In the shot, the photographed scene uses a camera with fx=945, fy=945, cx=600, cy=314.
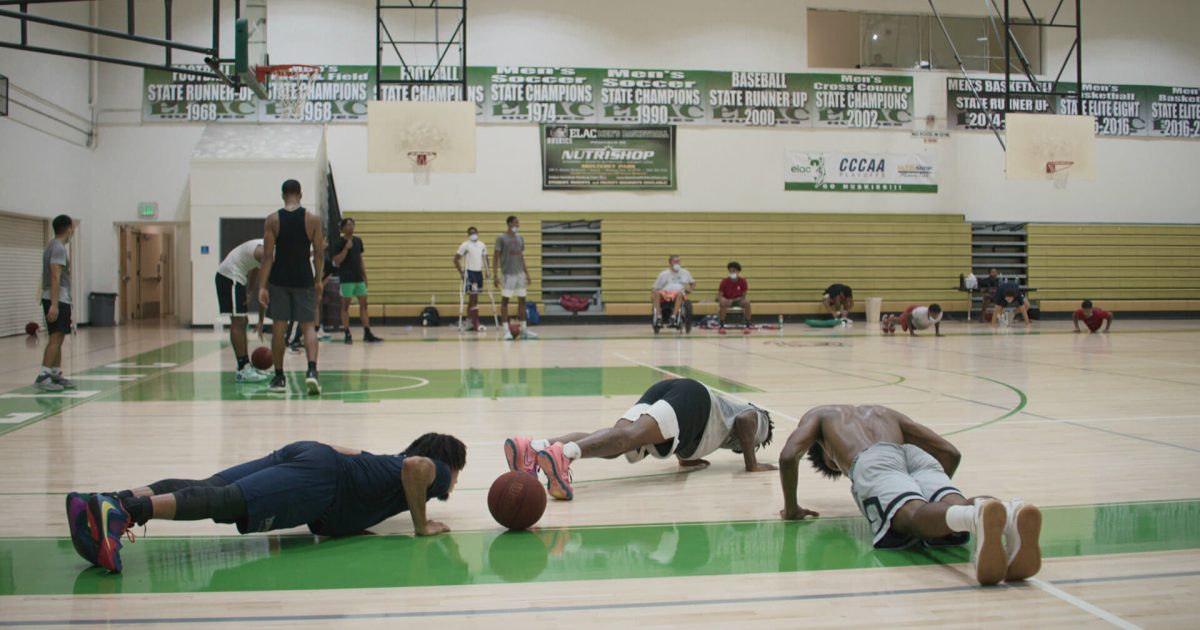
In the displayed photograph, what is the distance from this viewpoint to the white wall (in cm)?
2081

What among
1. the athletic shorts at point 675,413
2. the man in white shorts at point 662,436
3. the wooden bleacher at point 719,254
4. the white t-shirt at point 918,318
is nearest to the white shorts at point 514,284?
the wooden bleacher at point 719,254

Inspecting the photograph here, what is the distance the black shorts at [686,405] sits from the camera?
4684 mm

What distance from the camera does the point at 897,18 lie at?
22.8m

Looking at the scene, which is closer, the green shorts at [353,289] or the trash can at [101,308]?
the green shorts at [353,289]

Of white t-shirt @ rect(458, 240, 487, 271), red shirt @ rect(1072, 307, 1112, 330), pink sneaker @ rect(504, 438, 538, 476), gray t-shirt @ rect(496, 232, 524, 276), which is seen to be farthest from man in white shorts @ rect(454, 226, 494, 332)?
pink sneaker @ rect(504, 438, 538, 476)

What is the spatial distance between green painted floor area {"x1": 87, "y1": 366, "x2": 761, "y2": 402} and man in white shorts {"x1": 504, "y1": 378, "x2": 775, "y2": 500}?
3.42 m

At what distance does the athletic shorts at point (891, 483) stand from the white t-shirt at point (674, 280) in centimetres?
1513

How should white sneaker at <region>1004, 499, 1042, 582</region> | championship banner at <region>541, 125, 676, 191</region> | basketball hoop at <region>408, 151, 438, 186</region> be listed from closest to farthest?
1. white sneaker at <region>1004, 499, 1042, 582</region>
2. basketball hoop at <region>408, 151, 438, 186</region>
3. championship banner at <region>541, 125, 676, 191</region>

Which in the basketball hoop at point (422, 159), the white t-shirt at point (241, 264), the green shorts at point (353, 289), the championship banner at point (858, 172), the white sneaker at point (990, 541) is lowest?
the white sneaker at point (990, 541)

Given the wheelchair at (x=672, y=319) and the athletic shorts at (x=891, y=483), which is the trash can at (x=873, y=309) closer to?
the wheelchair at (x=672, y=319)

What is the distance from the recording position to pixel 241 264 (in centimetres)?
947

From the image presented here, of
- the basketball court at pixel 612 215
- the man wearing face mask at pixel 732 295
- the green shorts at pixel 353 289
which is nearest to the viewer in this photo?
the basketball court at pixel 612 215

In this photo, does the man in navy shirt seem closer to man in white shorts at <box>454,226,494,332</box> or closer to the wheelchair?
man in white shorts at <box>454,226,494,332</box>

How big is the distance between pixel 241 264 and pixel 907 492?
772cm
